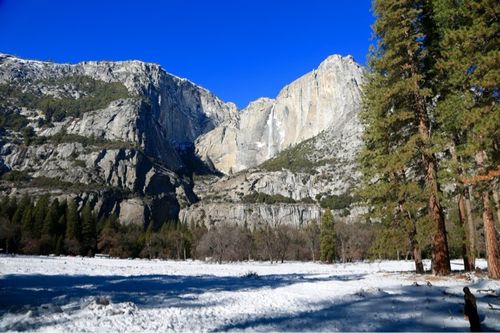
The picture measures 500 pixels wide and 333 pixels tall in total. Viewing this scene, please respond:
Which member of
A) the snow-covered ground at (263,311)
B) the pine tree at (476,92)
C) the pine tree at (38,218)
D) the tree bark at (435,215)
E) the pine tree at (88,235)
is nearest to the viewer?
the snow-covered ground at (263,311)

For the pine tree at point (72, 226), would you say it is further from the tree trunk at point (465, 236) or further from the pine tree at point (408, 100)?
the tree trunk at point (465, 236)

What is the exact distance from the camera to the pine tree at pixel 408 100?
16.2 metres

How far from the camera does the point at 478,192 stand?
14.3 m

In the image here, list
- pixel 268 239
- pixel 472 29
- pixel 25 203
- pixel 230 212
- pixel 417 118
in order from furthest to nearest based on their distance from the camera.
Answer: pixel 230 212 < pixel 268 239 < pixel 25 203 < pixel 417 118 < pixel 472 29

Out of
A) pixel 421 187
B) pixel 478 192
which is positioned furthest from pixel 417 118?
pixel 478 192

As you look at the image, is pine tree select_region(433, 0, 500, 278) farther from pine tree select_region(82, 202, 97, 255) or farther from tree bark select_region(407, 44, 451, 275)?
pine tree select_region(82, 202, 97, 255)

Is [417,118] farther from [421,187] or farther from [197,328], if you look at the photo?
[197,328]

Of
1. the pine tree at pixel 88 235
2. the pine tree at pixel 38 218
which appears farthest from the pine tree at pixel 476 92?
the pine tree at pixel 88 235

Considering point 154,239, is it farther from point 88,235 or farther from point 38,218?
point 38,218

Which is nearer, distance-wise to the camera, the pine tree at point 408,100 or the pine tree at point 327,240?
the pine tree at point 408,100

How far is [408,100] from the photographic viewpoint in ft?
58.3

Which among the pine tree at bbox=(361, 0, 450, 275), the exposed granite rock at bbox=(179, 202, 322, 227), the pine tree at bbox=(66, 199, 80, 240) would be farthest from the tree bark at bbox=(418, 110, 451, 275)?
the exposed granite rock at bbox=(179, 202, 322, 227)

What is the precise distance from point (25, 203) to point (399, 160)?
349 ft

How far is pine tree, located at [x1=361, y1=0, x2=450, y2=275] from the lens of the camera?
16250mm
